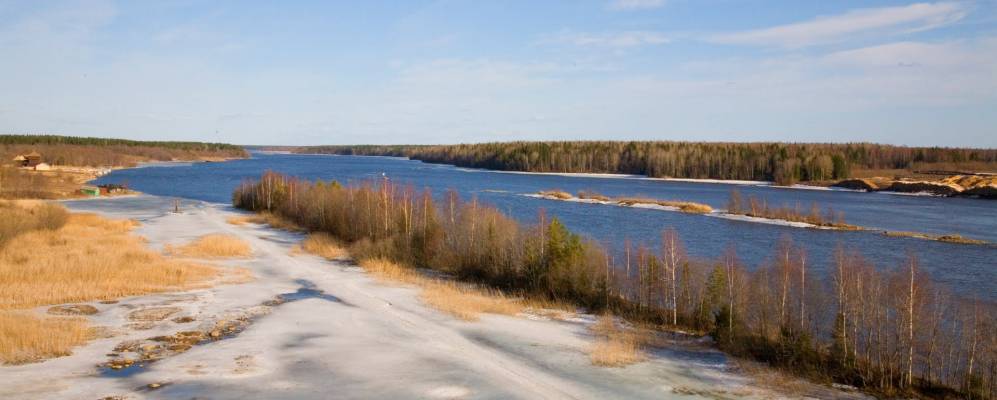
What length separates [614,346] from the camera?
14641mm

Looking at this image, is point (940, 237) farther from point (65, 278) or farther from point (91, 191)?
point (91, 191)

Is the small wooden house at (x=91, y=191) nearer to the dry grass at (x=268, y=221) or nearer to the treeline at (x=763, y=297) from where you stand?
the dry grass at (x=268, y=221)

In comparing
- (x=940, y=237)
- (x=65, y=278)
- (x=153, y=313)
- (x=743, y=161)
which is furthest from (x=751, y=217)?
(x=743, y=161)

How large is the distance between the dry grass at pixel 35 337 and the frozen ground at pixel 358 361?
0.37 m

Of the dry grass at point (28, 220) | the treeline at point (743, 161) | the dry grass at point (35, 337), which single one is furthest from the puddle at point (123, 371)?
the treeline at point (743, 161)

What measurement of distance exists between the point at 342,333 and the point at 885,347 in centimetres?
1091

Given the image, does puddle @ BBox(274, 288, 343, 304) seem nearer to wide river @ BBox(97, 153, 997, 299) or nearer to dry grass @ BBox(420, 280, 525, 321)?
dry grass @ BBox(420, 280, 525, 321)

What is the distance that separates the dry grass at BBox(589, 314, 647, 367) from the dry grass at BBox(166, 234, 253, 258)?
57.0ft

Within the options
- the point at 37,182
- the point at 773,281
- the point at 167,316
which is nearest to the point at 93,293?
the point at 167,316

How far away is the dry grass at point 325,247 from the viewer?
29217 mm

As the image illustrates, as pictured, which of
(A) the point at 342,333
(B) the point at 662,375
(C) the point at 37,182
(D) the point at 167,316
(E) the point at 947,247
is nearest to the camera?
(B) the point at 662,375

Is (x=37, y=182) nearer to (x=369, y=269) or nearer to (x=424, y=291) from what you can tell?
(x=369, y=269)

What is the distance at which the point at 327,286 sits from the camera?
2223 centimetres

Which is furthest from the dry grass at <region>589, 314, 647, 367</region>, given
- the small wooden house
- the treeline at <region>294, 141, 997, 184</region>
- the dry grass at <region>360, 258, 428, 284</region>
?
the treeline at <region>294, 141, 997, 184</region>
